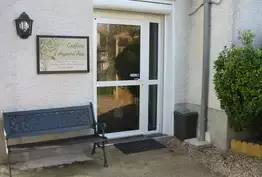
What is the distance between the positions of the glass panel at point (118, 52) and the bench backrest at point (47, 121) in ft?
3.07

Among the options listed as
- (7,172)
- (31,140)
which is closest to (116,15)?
(31,140)

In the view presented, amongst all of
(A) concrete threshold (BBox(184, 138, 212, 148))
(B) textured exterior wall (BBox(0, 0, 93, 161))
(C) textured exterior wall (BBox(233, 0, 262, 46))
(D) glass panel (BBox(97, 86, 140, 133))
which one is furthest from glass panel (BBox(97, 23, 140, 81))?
(C) textured exterior wall (BBox(233, 0, 262, 46))

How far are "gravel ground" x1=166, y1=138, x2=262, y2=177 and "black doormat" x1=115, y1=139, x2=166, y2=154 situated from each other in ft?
0.92

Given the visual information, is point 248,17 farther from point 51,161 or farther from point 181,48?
point 51,161

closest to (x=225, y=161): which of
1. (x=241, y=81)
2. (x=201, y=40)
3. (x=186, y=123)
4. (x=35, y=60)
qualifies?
(x=186, y=123)

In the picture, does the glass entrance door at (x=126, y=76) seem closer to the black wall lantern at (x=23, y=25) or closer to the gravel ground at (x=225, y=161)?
the gravel ground at (x=225, y=161)

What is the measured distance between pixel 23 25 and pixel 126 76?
7.06ft

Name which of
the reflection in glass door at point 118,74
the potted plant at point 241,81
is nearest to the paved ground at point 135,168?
the reflection in glass door at point 118,74

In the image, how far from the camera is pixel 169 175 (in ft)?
15.1

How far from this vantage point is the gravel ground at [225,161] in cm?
473

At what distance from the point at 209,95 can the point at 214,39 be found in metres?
1.00

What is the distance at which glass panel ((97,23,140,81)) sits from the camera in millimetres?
5762

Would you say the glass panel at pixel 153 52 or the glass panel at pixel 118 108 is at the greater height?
the glass panel at pixel 153 52

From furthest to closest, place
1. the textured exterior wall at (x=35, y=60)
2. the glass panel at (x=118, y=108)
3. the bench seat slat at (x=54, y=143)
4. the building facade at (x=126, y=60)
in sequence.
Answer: the glass panel at (x=118, y=108), the building facade at (x=126, y=60), the textured exterior wall at (x=35, y=60), the bench seat slat at (x=54, y=143)
